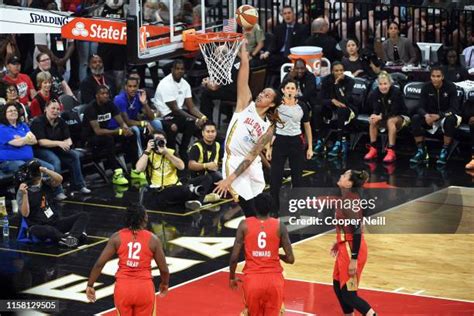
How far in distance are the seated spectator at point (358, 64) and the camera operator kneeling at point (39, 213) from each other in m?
7.50

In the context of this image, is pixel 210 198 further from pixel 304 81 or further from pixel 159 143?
pixel 304 81

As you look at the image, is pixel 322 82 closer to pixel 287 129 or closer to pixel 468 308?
pixel 287 129

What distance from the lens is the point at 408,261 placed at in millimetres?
15219

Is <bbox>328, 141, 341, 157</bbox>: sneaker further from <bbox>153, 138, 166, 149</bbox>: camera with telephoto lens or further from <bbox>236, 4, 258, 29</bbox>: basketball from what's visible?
<bbox>236, 4, 258, 29</bbox>: basketball

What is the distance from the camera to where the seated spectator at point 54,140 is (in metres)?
18.2

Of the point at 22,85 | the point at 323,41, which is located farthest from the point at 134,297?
the point at 323,41

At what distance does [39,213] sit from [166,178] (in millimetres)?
2703

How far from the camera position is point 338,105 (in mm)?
20906

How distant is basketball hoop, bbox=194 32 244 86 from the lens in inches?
675

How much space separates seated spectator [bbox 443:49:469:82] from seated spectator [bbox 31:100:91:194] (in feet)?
22.3

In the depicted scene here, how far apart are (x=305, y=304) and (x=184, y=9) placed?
23.0 ft

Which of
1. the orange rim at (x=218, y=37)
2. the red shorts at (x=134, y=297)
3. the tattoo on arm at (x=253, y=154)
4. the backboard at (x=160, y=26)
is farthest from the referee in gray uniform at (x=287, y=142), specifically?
the red shorts at (x=134, y=297)

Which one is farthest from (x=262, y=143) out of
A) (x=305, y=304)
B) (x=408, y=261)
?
(x=408, y=261)

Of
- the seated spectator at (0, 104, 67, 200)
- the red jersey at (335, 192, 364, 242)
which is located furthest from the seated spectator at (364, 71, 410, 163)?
the red jersey at (335, 192, 364, 242)
